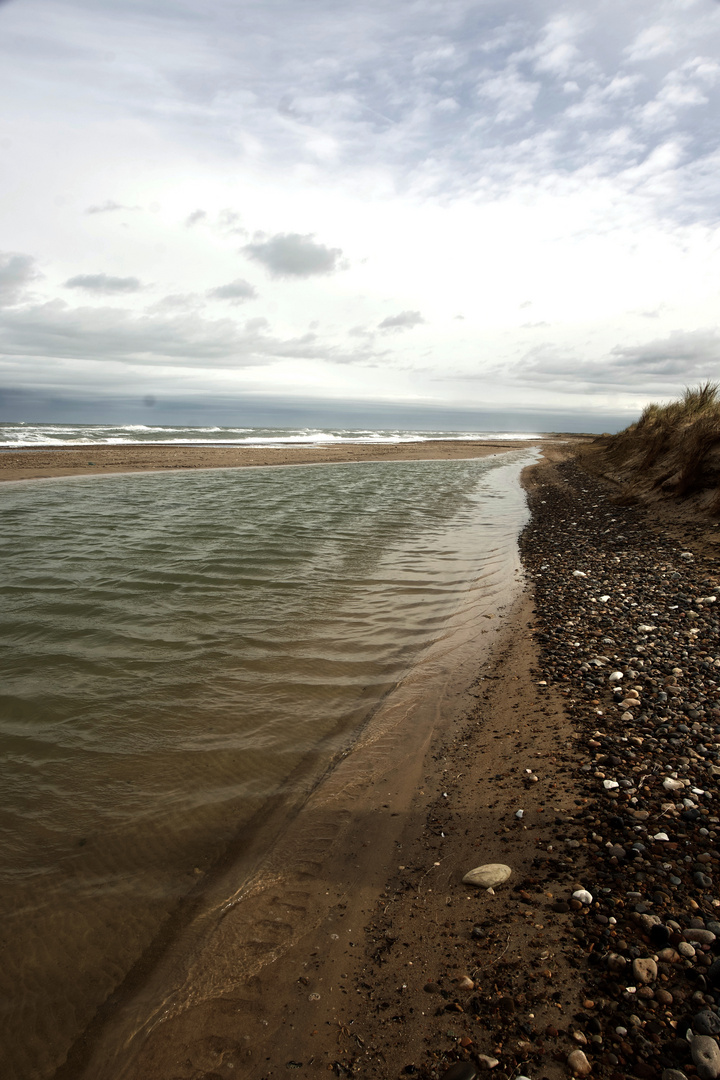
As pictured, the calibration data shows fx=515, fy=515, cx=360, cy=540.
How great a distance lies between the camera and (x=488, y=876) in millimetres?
3039

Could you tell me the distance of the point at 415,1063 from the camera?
215 cm

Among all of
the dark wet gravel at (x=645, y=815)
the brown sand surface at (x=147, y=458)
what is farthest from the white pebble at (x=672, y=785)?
the brown sand surface at (x=147, y=458)

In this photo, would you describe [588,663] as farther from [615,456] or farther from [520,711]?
[615,456]

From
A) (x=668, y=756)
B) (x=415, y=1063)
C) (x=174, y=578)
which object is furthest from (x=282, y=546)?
(x=415, y=1063)

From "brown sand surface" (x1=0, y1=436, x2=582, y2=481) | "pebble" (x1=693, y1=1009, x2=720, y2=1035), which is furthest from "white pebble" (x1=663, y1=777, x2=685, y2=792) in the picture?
"brown sand surface" (x1=0, y1=436, x2=582, y2=481)

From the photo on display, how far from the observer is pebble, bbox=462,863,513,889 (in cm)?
301

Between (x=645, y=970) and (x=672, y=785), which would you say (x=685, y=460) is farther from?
(x=645, y=970)

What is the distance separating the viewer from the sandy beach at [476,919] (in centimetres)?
220

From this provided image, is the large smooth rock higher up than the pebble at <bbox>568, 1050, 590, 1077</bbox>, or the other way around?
the large smooth rock

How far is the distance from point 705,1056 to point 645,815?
1.44 metres

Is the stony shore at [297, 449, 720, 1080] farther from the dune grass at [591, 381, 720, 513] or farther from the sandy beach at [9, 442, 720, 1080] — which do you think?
the dune grass at [591, 381, 720, 513]

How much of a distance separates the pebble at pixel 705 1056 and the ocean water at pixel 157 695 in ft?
8.51

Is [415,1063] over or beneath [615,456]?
beneath

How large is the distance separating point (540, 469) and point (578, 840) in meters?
32.4
